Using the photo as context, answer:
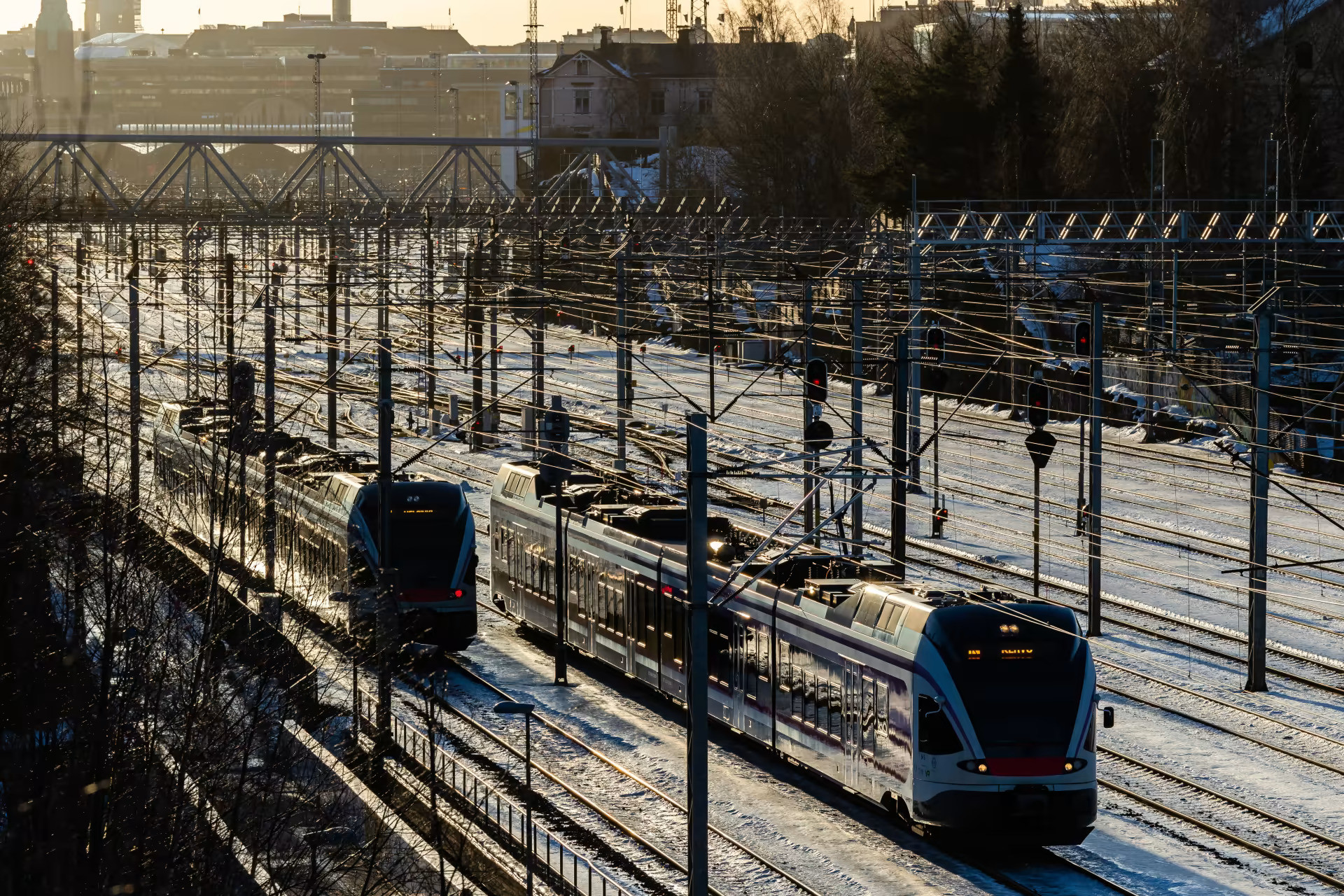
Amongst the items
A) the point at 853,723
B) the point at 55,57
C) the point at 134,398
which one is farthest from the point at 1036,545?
the point at 55,57

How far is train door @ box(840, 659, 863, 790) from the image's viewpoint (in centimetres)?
1897

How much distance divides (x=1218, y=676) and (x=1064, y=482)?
15727mm

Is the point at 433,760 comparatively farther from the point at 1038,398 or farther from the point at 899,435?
the point at 1038,398

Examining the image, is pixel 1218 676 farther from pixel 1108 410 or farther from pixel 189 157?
pixel 189 157

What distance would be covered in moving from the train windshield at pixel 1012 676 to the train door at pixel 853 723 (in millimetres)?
1540

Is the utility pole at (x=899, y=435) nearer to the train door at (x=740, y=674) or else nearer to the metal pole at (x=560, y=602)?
the train door at (x=740, y=674)

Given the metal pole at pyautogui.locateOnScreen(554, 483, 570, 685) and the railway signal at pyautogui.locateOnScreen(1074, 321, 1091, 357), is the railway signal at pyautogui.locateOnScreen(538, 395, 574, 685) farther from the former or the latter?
the railway signal at pyautogui.locateOnScreen(1074, 321, 1091, 357)

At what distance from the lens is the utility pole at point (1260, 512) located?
24.0m

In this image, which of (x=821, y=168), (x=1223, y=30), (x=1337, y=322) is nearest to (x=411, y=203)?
(x=821, y=168)

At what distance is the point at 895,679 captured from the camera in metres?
18.2

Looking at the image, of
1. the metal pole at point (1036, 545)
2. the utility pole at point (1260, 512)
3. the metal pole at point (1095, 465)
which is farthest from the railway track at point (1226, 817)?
the metal pole at point (1095, 465)

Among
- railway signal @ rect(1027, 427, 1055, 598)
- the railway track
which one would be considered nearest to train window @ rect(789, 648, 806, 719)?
the railway track

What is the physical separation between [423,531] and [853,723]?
30.7 feet

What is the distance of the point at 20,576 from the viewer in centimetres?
1655
